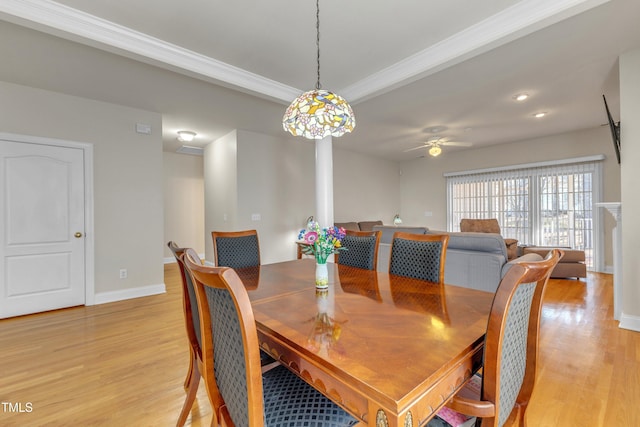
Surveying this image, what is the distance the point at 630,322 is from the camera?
2.61 meters

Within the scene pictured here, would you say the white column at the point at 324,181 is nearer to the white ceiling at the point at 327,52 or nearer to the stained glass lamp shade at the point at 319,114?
the white ceiling at the point at 327,52

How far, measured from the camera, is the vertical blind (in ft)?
16.7

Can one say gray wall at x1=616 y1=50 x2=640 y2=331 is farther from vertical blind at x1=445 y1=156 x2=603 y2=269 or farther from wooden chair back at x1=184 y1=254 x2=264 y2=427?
wooden chair back at x1=184 y1=254 x2=264 y2=427

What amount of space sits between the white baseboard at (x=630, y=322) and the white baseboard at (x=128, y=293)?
5.28 meters

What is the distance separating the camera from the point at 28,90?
312 centimetres

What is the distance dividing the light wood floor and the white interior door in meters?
0.26

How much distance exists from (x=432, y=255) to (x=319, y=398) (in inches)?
45.4

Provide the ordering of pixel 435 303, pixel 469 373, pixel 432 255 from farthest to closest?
pixel 432 255, pixel 435 303, pixel 469 373

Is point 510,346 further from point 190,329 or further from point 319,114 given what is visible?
point 190,329

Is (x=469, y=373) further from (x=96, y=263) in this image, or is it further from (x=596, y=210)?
(x=596, y=210)

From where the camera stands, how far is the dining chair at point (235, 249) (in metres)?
2.34

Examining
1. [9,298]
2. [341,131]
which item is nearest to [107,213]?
[9,298]

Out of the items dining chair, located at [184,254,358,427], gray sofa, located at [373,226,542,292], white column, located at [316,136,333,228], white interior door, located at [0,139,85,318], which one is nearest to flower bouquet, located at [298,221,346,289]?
dining chair, located at [184,254,358,427]

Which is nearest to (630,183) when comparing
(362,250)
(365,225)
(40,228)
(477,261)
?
(477,261)
